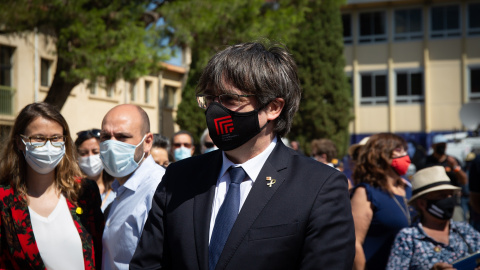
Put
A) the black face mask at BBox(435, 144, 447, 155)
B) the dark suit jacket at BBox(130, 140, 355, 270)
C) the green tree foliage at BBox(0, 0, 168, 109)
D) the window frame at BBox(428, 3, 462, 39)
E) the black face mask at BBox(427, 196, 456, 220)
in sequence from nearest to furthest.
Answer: the dark suit jacket at BBox(130, 140, 355, 270)
the black face mask at BBox(427, 196, 456, 220)
the green tree foliage at BBox(0, 0, 168, 109)
the black face mask at BBox(435, 144, 447, 155)
the window frame at BBox(428, 3, 462, 39)

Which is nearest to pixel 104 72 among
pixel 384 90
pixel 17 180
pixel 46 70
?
pixel 17 180

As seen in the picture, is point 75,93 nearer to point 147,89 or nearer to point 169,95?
point 147,89

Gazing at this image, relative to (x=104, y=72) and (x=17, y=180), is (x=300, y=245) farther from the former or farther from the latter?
(x=104, y=72)

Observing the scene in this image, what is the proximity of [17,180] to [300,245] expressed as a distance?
2194mm

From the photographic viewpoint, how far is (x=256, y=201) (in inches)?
98.9

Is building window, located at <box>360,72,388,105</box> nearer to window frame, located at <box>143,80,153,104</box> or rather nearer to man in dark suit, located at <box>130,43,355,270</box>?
window frame, located at <box>143,80,153,104</box>

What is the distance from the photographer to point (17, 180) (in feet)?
12.6

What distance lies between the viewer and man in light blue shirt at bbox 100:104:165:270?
374 cm

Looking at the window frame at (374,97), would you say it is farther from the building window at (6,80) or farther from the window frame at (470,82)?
the building window at (6,80)

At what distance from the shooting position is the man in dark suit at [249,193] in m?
2.45

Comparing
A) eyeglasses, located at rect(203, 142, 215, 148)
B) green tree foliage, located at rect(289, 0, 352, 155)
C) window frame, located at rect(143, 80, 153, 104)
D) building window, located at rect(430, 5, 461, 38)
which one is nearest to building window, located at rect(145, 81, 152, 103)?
window frame, located at rect(143, 80, 153, 104)

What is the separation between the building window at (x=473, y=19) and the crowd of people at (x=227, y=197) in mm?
28028

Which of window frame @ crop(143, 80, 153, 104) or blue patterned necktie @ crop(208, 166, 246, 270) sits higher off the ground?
window frame @ crop(143, 80, 153, 104)

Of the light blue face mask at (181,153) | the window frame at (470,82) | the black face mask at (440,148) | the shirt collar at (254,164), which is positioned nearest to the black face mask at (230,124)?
the shirt collar at (254,164)
